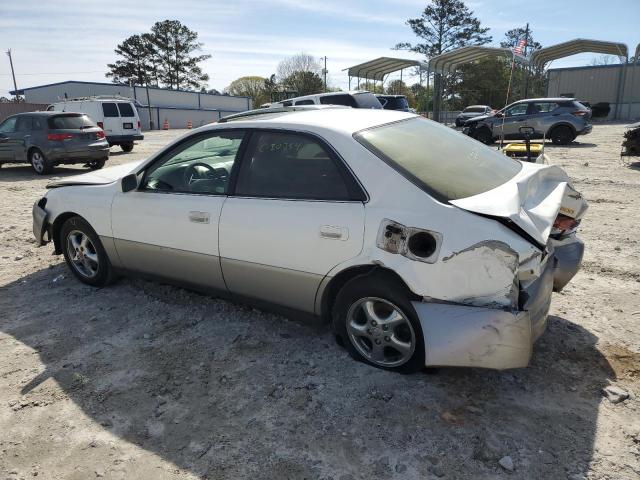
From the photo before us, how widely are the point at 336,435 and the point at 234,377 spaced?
84 centimetres

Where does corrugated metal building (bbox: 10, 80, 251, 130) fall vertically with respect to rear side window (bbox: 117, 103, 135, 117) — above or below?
above

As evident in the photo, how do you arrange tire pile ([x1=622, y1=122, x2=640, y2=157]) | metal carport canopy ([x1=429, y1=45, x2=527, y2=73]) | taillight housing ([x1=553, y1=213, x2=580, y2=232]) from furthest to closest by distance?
metal carport canopy ([x1=429, y1=45, x2=527, y2=73]) → tire pile ([x1=622, y1=122, x2=640, y2=157]) → taillight housing ([x1=553, y1=213, x2=580, y2=232])

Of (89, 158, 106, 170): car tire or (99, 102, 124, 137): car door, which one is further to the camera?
(99, 102, 124, 137): car door

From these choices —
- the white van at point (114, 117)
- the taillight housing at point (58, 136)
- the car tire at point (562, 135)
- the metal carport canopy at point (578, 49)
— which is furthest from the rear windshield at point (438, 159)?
Result: the metal carport canopy at point (578, 49)

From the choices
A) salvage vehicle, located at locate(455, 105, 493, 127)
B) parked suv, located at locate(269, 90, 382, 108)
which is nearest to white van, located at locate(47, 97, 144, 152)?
parked suv, located at locate(269, 90, 382, 108)

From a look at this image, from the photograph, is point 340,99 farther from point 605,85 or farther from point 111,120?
point 605,85

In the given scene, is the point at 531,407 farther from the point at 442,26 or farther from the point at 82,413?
the point at 442,26

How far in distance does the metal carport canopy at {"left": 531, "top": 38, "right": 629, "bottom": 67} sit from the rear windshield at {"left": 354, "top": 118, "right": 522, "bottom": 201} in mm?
31479

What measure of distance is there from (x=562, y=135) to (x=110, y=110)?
52.7 ft

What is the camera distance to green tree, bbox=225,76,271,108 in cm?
6117

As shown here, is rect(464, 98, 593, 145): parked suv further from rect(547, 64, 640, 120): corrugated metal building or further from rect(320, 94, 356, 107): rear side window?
rect(547, 64, 640, 120): corrugated metal building

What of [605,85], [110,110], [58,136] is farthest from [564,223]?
[605,85]

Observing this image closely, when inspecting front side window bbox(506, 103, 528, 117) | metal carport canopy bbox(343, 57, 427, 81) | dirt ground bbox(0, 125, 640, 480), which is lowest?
dirt ground bbox(0, 125, 640, 480)

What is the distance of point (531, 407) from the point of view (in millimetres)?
2617
